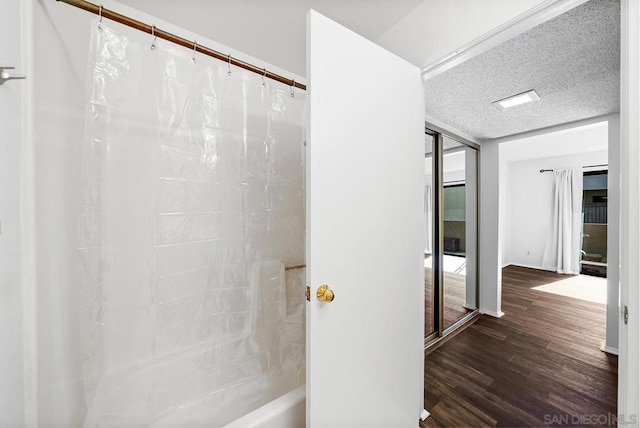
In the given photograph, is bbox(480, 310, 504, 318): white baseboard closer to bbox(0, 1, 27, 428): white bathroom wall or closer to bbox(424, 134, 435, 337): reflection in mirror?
Result: bbox(424, 134, 435, 337): reflection in mirror

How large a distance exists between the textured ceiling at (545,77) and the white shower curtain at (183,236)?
1232 millimetres

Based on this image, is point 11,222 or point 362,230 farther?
point 362,230

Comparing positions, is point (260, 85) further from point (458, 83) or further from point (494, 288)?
point (494, 288)

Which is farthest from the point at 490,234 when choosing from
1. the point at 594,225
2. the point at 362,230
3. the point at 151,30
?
the point at 151,30

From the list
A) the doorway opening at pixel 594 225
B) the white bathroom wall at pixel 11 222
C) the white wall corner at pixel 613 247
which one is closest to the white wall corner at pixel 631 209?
the white wall corner at pixel 613 247

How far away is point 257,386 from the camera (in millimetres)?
1343

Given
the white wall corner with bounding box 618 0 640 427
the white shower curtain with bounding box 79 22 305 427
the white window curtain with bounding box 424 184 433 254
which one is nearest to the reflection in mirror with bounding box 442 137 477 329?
the white window curtain with bounding box 424 184 433 254

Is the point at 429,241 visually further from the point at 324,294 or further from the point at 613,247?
the point at 324,294

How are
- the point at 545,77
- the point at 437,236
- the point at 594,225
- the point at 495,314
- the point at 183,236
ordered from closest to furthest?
the point at 183,236, the point at 545,77, the point at 437,236, the point at 495,314, the point at 594,225

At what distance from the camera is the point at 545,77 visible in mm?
1618

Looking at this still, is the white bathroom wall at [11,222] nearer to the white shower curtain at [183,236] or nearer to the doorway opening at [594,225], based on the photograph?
the white shower curtain at [183,236]

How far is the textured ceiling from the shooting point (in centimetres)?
120

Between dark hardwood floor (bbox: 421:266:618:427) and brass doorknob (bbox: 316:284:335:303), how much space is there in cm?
122

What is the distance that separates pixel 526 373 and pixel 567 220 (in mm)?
4022
